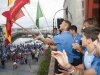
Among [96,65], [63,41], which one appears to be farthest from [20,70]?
[96,65]

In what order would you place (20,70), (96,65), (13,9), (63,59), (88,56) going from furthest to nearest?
1. (20,70)
2. (13,9)
3. (88,56)
4. (96,65)
5. (63,59)

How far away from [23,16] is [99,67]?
15.1 feet

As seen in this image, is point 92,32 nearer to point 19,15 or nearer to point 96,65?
point 96,65

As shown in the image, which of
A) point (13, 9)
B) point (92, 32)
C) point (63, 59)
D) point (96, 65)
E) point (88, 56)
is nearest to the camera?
point (63, 59)

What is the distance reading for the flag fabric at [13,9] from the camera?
21.2 ft

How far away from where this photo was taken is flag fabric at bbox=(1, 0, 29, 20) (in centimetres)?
647

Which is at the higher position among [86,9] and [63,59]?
[86,9]

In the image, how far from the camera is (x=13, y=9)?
21.6 ft

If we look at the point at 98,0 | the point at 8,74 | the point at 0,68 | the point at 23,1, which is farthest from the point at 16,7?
the point at 0,68

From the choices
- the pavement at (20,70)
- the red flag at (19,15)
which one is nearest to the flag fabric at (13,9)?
the red flag at (19,15)

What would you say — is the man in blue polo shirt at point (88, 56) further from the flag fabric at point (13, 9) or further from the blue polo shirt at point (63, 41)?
the flag fabric at point (13, 9)

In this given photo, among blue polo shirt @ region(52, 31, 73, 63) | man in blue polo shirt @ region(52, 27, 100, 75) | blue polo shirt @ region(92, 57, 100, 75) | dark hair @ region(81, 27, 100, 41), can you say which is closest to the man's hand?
man in blue polo shirt @ region(52, 27, 100, 75)

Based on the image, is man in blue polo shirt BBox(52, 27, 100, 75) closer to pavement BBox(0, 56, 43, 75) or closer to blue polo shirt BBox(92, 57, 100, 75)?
blue polo shirt BBox(92, 57, 100, 75)

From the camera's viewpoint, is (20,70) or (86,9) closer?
(86,9)
